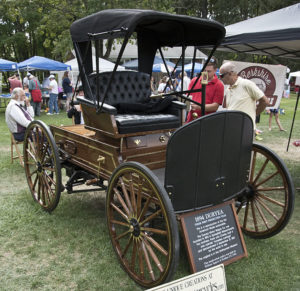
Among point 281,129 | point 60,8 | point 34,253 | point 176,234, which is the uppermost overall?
point 60,8

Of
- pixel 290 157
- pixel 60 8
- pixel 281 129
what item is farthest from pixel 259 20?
pixel 60 8

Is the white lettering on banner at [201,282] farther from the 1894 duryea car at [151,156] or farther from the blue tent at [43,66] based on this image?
the blue tent at [43,66]

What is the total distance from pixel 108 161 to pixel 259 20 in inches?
145

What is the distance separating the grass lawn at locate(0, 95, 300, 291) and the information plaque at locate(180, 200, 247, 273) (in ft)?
0.63

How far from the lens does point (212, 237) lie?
262 centimetres

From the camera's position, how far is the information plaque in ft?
8.16

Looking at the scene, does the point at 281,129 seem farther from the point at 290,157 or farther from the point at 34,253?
the point at 34,253

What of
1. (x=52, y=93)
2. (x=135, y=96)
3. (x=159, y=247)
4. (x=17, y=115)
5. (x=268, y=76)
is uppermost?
(x=135, y=96)

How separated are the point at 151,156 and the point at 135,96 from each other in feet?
4.41

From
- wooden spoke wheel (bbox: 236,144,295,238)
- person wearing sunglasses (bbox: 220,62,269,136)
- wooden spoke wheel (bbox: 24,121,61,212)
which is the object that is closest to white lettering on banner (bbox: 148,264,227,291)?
wooden spoke wheel (bbox: 236,144,295,238)

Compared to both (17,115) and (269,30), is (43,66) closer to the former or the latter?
(17,115)

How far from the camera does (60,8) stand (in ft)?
43.3

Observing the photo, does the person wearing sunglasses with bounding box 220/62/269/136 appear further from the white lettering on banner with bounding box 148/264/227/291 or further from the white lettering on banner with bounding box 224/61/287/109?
the white lettering on banner with bounding box 148/264/227/291

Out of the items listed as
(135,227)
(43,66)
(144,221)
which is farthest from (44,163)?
(43,66)
